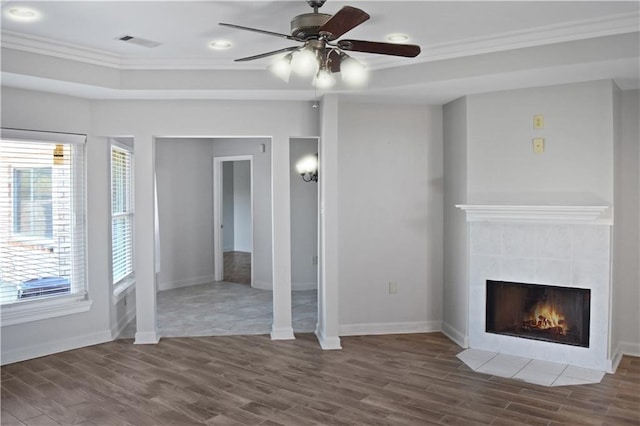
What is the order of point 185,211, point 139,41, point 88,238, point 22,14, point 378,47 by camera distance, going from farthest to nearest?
point 185,211, point 88,238, point 139,41, point 22,14, point 378,47

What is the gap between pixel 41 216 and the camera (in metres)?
4.74

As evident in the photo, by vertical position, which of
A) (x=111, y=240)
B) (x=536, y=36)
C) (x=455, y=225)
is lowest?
(x=111, y=240)

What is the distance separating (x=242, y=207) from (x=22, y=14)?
8802mm

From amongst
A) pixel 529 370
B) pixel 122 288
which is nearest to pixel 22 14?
pixel 122 288

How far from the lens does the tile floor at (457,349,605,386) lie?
4.08m

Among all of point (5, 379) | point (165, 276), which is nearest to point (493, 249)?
point (5, 379)

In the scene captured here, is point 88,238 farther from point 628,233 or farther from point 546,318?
point 628,233

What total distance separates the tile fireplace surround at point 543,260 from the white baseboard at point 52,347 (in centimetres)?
361

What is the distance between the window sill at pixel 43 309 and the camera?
449cm

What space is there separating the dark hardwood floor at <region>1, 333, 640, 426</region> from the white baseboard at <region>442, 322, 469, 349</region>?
0.13 metres

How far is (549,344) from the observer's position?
452cm

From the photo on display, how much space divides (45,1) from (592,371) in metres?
4.85

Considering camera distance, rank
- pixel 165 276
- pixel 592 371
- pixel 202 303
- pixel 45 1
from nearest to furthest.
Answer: pixel 45 1, pixel 592 371, pixel 202 303, pixel 165 276

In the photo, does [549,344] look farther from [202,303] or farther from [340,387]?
[202,303]
